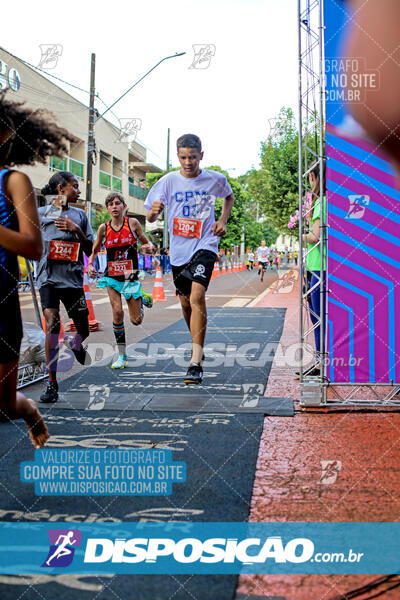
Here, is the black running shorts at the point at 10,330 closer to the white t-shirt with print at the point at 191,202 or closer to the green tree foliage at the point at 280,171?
the white t-shirt with print at the point at 191,202

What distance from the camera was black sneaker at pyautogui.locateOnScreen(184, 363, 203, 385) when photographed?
5.56 meters

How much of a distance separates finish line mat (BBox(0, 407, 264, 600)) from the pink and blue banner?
36.8 inches

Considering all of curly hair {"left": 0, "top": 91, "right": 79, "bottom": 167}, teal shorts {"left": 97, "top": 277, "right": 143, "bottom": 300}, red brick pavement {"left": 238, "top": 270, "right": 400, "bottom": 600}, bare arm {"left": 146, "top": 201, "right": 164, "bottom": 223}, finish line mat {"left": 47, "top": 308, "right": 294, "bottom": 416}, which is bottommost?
finish line mat {"left": 47, "top": 308, "right": 294, "bottom": 416}

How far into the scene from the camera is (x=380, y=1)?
4.71 meters

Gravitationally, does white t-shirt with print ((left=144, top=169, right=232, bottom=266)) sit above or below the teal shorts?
above

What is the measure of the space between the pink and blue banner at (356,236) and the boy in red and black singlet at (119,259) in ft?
8.06

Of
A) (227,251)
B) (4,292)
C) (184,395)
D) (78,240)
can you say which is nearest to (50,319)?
(78,240)

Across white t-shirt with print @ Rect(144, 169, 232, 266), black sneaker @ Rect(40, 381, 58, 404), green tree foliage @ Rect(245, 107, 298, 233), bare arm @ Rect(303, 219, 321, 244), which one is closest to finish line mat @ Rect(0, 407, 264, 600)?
black sneaker @ Rect(40, 381, 58, 404)

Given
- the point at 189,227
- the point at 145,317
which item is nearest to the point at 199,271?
the point at 189,227

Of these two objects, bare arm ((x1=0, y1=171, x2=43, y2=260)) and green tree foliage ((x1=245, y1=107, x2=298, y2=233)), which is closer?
bare arm ((x1=0, y1=171, x2=43, y2=260))

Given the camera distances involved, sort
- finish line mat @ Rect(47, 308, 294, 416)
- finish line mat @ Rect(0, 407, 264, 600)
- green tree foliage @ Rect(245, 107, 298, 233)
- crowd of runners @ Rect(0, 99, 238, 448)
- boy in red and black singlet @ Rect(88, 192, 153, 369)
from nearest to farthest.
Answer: finish line mat @ Rect(0, 407, 264, 600), finish line mat @ Rect(47, 308, 294, 416), crowd of runners @ Rect(0, 99, 238, 448), boy in red and black singlet @ Rect(88, 192, 153, 369), green tree foliage @ Rect(245, 107, 298, 233)

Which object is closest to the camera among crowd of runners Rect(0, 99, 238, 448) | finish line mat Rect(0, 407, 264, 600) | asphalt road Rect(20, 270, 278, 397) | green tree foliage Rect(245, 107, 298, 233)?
finish line mat Rect(0, 407, 264, 600)

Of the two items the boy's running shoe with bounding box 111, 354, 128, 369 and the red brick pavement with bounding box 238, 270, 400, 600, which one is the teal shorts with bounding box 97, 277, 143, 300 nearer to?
the boy's running shoe with bounding box 111, 354, 128, 369

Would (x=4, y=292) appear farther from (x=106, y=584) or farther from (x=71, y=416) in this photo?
(x=71, y=416)
